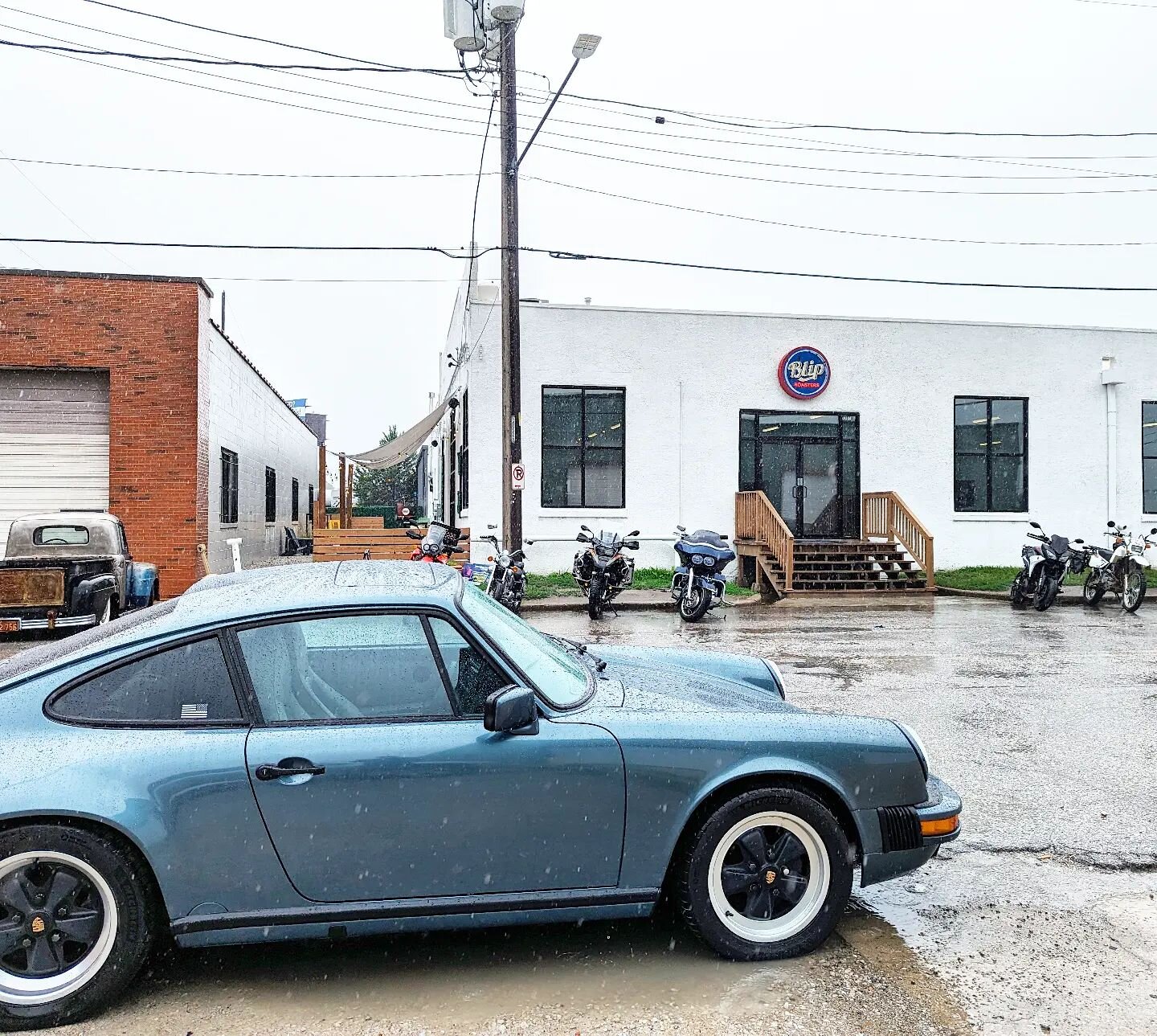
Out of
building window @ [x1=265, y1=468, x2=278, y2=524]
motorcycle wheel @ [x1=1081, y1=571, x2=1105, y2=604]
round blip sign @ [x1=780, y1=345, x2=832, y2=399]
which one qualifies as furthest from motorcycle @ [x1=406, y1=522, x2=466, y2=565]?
building window @ [x1=265, y1=468, x2=278, y2=524]

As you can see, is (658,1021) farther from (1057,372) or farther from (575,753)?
(1057,372)

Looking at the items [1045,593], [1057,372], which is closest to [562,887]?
[1045,593]

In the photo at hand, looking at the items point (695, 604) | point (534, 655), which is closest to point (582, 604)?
point (695, 604)

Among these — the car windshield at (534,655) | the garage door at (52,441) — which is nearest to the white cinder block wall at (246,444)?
the garage door at (52,441)

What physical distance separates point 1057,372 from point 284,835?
22.9 m

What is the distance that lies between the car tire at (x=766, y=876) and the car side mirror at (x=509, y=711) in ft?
2.40

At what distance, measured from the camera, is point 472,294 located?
2228cm

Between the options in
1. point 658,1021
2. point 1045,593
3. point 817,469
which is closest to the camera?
point 658,1021

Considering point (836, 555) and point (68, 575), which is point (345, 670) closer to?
point (68, 575)

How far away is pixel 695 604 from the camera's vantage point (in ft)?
48.0

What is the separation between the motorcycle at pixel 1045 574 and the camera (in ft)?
52.0

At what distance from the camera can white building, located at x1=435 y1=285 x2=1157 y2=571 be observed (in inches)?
806

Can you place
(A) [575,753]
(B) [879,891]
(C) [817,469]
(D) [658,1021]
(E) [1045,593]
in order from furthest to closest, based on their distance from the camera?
(C) [817,469], (E) [1045,593], (B) [879,891], (A) [575,753], (D) [658,1021]

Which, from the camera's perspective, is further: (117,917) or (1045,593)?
(1045,593)
